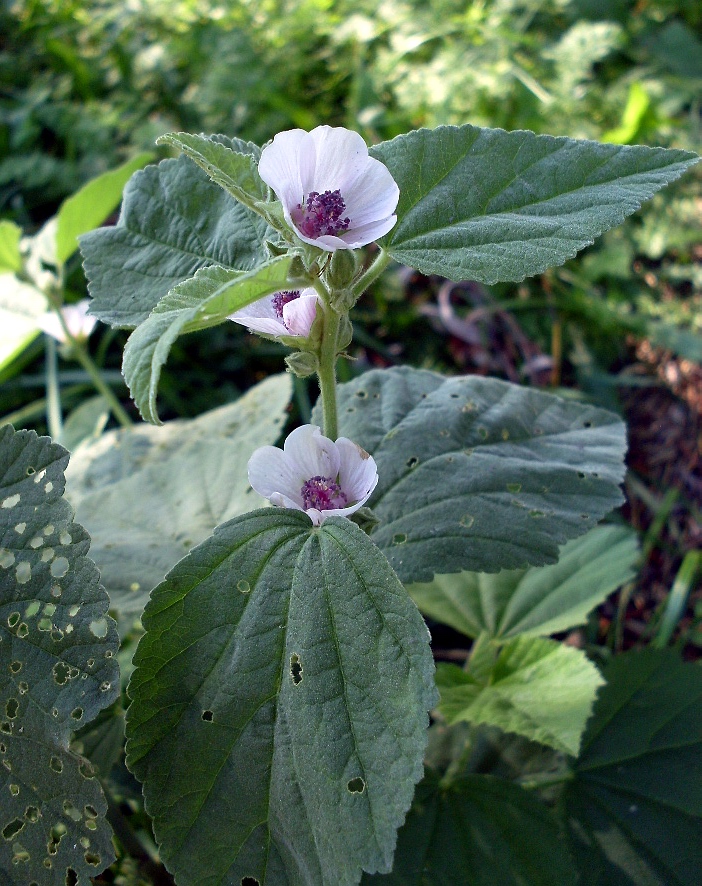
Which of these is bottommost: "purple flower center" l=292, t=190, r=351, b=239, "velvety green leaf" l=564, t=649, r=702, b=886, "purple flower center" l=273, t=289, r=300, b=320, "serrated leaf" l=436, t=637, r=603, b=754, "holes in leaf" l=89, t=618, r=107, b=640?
"velvety green leaf" l=564, t=649, r=702, b=886

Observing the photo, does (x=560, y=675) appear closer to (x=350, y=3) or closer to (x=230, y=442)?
(x=230, y=442)

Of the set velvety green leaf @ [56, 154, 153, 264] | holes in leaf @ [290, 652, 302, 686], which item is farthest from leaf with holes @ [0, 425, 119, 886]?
Answer: velvety green leaf @ [56, 154, 153, 264]

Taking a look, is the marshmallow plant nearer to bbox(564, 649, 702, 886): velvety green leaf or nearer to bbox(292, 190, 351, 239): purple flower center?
bbox(292, 190, 351, 239): purple flower center

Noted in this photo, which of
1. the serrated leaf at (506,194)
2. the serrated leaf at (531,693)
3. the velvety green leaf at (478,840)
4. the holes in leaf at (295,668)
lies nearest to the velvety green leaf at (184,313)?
the serrated leaf at (506,194)

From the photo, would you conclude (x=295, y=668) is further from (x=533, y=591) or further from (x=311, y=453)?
(x=533, y=591)

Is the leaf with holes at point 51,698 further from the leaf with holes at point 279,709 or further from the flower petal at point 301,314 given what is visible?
the flower petal at point 301,314

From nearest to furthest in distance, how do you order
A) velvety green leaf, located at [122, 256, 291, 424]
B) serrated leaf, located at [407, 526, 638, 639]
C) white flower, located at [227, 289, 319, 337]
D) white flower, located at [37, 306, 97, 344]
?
velvety green leaf, located at [122, 256, 291, 424], white flower, located at [227, 289, 319, 337], serrated leaf, located at [407, 526, 638, 639], white flower, located at [37, 306, 97, 344]
